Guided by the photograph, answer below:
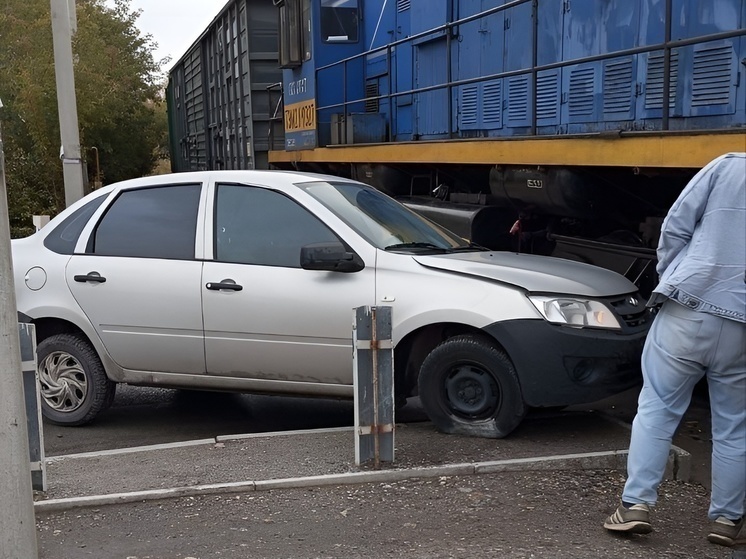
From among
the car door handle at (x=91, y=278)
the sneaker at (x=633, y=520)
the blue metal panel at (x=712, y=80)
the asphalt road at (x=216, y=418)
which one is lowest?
the asphalt road at (x=216, y=418)

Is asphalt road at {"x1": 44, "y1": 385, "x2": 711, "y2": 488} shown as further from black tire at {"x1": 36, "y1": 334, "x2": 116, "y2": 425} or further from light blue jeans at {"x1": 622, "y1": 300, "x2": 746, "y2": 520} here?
light blue jeans at {"x1": 622, "y1": 300, "x2": 746, "y2": 520}

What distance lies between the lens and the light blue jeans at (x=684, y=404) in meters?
3.50

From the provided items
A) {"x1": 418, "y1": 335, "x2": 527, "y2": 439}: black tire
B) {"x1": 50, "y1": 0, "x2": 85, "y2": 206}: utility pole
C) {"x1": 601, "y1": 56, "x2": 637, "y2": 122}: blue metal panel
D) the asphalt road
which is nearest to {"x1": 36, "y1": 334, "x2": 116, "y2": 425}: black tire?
the asphalt road

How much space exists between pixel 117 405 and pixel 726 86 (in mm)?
4920

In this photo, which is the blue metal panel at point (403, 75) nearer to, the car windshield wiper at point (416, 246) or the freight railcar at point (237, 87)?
the car windshield wiper at point (416, 246)

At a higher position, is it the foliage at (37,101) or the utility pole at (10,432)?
the foliage at (37,101)

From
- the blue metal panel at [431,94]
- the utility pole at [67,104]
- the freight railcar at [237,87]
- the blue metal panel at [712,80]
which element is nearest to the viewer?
the blue metal panel at [712,80]

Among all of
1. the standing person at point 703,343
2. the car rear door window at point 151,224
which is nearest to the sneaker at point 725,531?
the standing person at point 703,343

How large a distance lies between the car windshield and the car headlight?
0.96 m

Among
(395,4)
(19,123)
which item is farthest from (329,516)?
(19,123)

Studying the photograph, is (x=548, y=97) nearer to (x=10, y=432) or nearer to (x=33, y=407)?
(x=33, y=407)

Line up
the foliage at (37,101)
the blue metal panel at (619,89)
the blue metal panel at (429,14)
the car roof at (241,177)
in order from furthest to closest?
1. the foliage at (37,101)
2. the blue metal panel at (429,14)
3. the blue metal panel at (619,89)
4. the car roof at (241,177)

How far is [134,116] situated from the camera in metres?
30.8

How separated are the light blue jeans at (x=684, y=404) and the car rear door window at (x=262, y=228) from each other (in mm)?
2270
